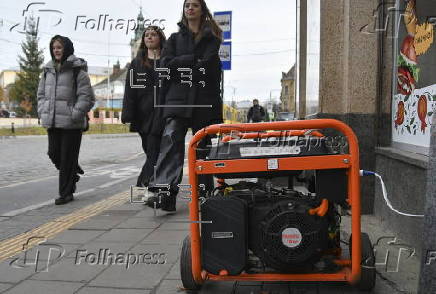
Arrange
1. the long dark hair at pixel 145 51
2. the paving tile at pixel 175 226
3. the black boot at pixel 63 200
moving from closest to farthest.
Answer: the paving tile at pixel 175 226 < the long dark hair at pixel 145 51 < the black boot at pixel 63 200

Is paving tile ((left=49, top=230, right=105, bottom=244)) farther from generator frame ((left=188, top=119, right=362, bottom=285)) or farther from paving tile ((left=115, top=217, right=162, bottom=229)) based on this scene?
generator frame ((left=188, top=119, right=362, bottom=285))

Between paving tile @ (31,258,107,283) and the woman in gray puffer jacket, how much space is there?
283cm

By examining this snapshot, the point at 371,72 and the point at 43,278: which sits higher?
the point at 371,72

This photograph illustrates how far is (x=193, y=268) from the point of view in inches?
121

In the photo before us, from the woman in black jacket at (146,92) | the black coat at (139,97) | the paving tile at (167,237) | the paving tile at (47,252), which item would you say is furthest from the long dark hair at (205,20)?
the paving tile at (47,252)

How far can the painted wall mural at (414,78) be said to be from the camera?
179 inches

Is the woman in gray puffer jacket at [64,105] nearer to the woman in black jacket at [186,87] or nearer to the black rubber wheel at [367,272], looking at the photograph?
the woman in black jacket at [186,87]

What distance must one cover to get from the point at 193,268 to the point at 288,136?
0.98 metres

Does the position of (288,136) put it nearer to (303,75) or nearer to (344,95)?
(344,95)

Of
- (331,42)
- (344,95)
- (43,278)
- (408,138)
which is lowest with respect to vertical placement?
(43,278)

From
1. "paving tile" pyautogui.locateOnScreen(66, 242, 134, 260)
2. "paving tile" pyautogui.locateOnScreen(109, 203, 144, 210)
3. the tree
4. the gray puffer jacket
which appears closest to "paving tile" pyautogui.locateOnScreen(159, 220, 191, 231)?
"paving tile" pyautogui.locateOnScreen(66, 242, 134, 260)

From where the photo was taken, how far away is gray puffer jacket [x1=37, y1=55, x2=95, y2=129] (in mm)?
6555

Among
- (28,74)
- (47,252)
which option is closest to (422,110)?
(47,252)

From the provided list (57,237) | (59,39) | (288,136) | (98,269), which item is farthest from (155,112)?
(288,136)
